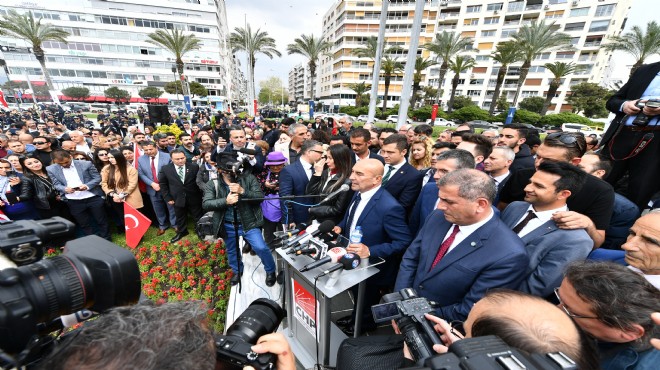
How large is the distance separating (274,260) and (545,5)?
6302 cm

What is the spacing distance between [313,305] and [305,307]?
0.18 meters

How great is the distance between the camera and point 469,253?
202 cm

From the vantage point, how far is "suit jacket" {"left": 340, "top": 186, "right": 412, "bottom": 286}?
8.71 ft

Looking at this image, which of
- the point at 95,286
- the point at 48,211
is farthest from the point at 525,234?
the point at 48,211

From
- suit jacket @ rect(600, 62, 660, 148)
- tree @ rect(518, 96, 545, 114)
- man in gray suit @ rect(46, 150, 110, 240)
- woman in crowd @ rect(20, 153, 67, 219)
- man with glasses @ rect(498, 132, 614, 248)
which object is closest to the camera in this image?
man with glasses @ rect(498, 132, 614, 248)

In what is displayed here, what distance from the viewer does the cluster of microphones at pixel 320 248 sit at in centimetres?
222

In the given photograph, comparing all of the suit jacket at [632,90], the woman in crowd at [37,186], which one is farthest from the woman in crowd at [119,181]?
the suit jacket at [632,90]

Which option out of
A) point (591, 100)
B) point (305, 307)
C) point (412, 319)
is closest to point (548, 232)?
point (412, 319)

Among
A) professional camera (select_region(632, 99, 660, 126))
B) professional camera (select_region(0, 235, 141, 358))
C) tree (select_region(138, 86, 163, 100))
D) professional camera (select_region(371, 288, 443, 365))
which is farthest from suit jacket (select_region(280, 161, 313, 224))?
tree (select_region(138, 86, 163, 100))

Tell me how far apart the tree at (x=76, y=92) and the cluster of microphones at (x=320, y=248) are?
63.1 m

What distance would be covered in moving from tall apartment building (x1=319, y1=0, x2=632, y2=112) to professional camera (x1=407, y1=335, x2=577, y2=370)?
172 ft

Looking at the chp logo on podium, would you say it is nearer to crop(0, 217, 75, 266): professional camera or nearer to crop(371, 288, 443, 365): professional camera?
crop(371, 288, 443, 365): professional camera

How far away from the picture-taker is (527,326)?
101 cm

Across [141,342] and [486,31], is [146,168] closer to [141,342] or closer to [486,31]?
[141,342]
